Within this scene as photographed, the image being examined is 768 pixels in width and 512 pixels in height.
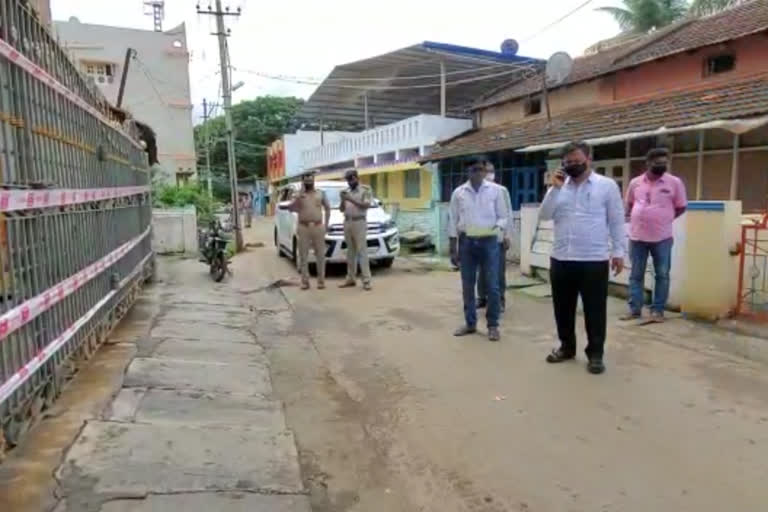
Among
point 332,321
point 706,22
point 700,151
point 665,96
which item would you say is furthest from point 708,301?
point 706,22

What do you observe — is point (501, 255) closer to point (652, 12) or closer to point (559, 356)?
point (559, 356)

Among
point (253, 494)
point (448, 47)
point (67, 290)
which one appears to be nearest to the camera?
point (253, 494)

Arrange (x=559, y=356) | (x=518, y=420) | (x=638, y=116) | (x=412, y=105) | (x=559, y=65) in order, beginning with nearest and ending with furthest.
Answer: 1. (x=518, y=420)
2. (x=559, y=356)
3. (x=638, y=116)
4. (x=559, y=65)
5. (x=412, y=105)

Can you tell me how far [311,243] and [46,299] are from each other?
6180 millimetres

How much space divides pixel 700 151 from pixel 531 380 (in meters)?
7.69

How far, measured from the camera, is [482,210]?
593 centimetres

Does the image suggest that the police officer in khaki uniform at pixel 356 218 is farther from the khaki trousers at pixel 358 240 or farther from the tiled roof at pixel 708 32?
the tiled roof at pixel 708 32

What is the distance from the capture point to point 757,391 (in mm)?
4293

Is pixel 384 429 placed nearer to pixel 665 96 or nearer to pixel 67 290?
pixel 67 290

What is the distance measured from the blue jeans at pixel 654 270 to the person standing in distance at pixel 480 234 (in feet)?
5.13

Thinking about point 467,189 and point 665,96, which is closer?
point 467,189

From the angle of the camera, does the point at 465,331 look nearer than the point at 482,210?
No

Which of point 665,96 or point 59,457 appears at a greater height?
point 665,96

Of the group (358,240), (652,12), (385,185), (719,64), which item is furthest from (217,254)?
(652,12)
